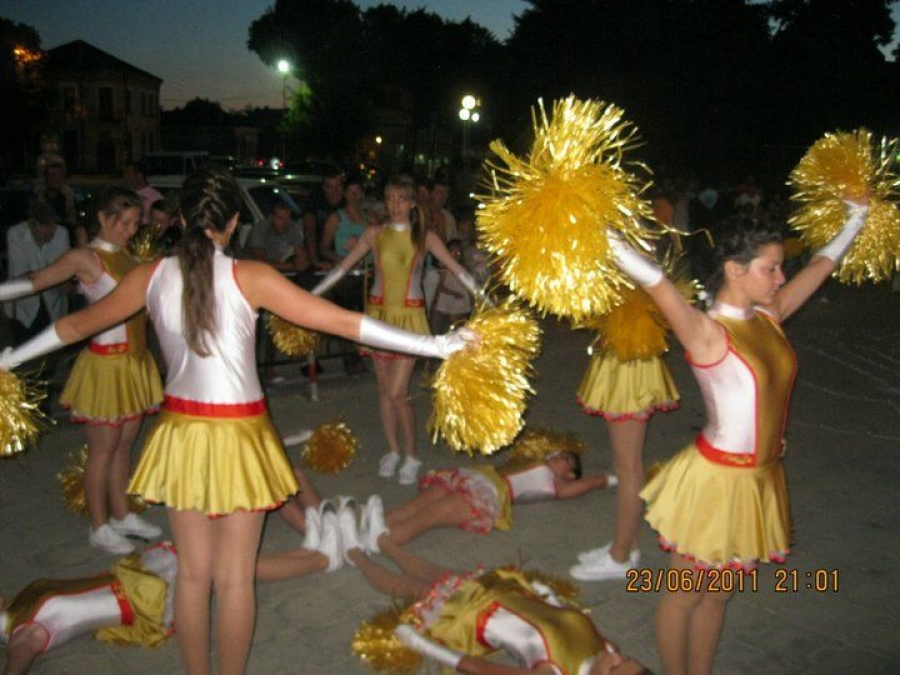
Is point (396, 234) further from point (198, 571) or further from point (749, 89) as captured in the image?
point (749, 89)

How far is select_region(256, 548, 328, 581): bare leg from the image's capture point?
12.3ft

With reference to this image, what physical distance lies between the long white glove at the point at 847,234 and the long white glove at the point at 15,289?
10.8 ft

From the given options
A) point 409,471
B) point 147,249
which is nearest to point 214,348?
point 147,249

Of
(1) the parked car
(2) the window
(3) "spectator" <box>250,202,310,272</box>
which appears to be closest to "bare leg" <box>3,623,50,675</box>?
(3) "spectator" <box>250,202,310,272</box>

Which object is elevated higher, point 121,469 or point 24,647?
point 121,469

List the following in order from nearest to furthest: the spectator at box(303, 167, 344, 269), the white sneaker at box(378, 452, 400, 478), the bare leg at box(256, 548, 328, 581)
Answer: the bare leg at box(256, 548, 328, 581)
the white sneaker at box(378, 452, 400, 478)
the spectator at box(303, 167, 344, 269)

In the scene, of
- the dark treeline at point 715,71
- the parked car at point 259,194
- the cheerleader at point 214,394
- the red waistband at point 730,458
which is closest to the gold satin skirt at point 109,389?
the cheerleader at point 214,394

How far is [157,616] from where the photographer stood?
3314 millimetres

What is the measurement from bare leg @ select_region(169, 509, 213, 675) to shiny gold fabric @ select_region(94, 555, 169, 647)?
480mm

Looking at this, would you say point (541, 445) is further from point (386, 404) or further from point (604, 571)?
point (604, 571)

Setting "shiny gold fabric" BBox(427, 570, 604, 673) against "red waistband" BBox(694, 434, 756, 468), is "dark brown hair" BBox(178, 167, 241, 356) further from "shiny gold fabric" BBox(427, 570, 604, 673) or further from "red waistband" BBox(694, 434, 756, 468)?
"red waistband" BBox(694, 434, 756, 468)

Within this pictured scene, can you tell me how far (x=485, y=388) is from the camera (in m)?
2.84

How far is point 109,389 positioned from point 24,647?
137 cm

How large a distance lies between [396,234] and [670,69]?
25082mm
